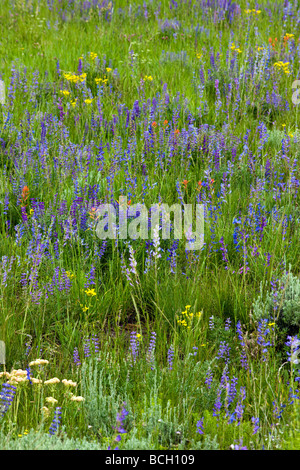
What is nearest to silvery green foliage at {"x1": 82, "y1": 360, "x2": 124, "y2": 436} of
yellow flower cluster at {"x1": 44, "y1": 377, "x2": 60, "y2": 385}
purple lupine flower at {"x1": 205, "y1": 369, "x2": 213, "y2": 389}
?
yellow flower cluster at {"x1": 44, "y1": 377, "x2": 60, "y2": 385}

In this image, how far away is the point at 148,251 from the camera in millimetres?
3264

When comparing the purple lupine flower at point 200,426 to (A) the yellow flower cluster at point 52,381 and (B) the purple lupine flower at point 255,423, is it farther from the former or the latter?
(A) the yellow flower cluster at point 52,381

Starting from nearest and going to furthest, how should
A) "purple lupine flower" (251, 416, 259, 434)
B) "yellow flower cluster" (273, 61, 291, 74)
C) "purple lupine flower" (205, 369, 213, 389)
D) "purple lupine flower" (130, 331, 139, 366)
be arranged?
"purple lupine flower" (251, 416, 259, 434) → "purple lupine flower" (205, 369, 213, 389) → "purple lupine flower" (130, 331, 139, 366) → "yellow flower cluster" (273, 61, 291, 74)

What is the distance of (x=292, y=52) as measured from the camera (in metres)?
5.87

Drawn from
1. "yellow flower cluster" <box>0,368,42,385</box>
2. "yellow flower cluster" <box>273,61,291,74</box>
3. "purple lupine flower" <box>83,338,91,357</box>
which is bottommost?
"yellow flower cluster" <box>0,368,42,385</box>

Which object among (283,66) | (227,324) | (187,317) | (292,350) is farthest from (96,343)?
(283,66)

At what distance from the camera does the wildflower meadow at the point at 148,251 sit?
7.27 feet

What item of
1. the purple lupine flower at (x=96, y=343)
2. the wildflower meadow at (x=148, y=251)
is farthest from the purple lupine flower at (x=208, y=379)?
the purple lupine flower at (x=96, y=343)

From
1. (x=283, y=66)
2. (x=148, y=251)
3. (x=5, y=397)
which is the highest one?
(x=283, y=66)

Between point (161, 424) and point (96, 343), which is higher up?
point (96, 343)

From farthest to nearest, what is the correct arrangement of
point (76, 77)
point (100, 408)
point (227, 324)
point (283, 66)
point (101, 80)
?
point (283, 66)
point (101, 80)
point (76, 77)
point (227, 324)
point (100, 408)

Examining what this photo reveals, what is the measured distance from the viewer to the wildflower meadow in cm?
221

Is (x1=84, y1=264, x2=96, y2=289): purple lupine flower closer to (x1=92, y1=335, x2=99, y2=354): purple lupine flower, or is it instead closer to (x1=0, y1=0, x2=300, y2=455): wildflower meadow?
(x1=0, y1=0, x2=300, y2=455): wildflower meadow

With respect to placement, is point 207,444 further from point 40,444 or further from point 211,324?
point 211,324
